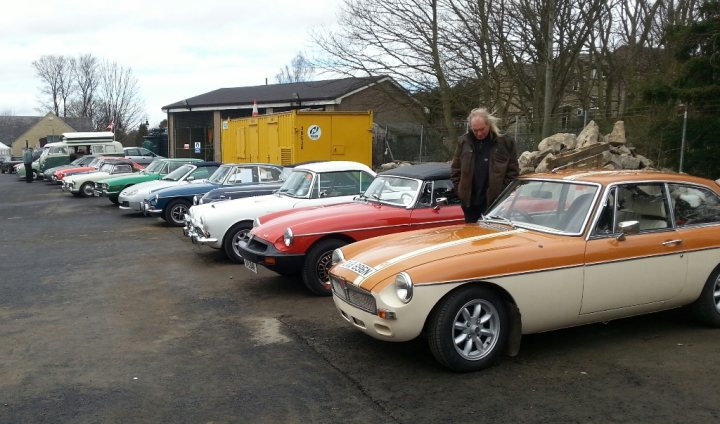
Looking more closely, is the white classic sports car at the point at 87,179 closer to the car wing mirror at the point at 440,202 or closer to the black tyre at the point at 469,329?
the car wing mirror at the point at 440,202

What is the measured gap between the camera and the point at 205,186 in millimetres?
14422

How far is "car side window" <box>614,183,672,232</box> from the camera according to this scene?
18.2ft

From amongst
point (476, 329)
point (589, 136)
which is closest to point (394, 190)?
point (476, 329)

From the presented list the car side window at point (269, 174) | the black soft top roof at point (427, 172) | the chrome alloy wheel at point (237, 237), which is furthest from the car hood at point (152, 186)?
the black soft top roof at point (427, 172)

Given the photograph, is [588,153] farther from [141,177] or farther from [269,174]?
[141,177]

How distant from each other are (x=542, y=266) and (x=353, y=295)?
4.79 feet

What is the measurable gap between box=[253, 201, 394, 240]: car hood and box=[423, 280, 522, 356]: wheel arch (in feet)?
9.44

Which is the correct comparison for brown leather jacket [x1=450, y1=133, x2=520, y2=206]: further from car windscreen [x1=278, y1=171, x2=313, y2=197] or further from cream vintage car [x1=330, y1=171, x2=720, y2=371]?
car windscreen [x1=278, y1=171, x2=313, y2=197]

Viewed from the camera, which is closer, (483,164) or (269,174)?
(483,164)

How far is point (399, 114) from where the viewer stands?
34500 mm

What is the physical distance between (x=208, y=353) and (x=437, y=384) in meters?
2.02

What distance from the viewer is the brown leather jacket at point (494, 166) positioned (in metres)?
6.66

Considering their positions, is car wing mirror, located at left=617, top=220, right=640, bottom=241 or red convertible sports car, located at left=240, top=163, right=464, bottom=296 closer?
car wing mirror, located at left=617, top=220, right=640, bottom=241

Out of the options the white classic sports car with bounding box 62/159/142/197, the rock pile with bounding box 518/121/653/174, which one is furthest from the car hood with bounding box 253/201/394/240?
the white classic sports car with bounding box 62/159/142/197
